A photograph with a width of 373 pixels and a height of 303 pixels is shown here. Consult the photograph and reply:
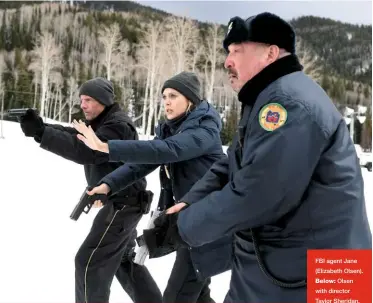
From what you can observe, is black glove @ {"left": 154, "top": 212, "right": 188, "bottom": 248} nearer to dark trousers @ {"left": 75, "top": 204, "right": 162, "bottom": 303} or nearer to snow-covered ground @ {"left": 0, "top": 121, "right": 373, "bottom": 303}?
dark trousers @ {"left": 75, "top": 204, "right": 162, "bottom": 303}

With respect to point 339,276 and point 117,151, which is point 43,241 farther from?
point 339,276

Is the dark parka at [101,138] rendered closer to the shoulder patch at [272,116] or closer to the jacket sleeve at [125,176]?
the jacket sleeve at [125,176]

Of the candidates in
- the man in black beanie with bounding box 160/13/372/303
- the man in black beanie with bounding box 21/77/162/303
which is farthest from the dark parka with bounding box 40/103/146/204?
the man in black beanie with bounding box 160/13/372/303

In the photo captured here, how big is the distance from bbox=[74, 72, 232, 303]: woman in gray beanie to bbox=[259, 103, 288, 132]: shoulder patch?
88cm

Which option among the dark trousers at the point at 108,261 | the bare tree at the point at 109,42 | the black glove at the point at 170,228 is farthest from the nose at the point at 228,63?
the bare tree at the point at 109,42

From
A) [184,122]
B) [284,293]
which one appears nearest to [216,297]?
[184,122]

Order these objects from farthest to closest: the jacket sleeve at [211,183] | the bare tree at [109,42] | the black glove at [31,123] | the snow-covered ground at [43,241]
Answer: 1. the bare tree at [109,42]
2. the snow-covered ground at [43,241]
3. the black glove at [31,123]
4. the jacket sleeve at [211,183]

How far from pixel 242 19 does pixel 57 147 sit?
4.24ft

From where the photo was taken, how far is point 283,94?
3.68 feet

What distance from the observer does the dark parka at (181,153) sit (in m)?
1.88

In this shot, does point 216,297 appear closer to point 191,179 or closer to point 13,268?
point 191,179

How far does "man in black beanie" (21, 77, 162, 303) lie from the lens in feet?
7.52

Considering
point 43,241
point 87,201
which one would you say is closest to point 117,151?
point 87,201

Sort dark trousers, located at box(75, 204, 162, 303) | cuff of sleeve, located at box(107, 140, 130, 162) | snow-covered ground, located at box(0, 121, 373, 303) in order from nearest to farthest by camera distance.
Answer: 1. cuff of sleeve, located at box(107, 140, 130, 162)
2. dark trousers, located at box(75, 204, 162, 303)
3. snow-covered ground, located at box(0, 121, 373, 303)
